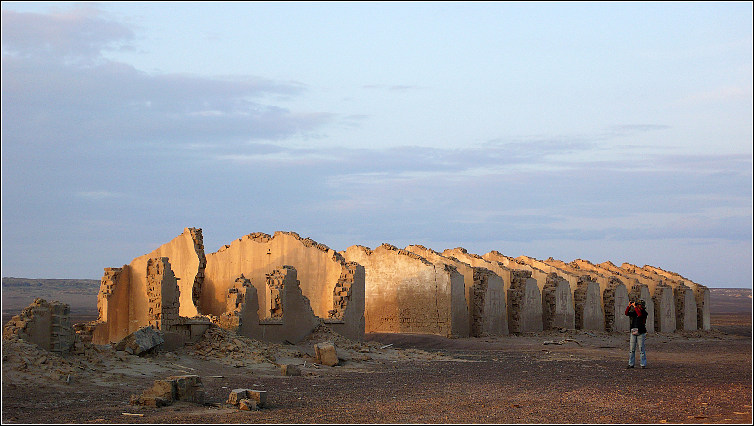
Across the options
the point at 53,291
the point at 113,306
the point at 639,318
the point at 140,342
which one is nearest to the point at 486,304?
the point at 113,306

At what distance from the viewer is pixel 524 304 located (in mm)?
29609

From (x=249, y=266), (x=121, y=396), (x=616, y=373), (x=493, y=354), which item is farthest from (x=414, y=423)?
(x=249, y=266)

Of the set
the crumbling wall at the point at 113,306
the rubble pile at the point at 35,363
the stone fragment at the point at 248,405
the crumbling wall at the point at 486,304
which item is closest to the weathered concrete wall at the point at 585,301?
the crumbling wall at the point at 486,304

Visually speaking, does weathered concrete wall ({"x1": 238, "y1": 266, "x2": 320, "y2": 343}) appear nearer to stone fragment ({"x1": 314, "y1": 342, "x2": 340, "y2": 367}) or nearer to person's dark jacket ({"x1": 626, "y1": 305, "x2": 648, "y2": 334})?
stone fragment ({"x1": 314, "y1": 342, "x2": 340, "y2": 367})

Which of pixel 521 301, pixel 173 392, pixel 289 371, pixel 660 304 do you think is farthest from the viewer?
pixel 660 304

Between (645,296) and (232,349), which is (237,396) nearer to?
(232,349)

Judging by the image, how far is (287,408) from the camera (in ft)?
34.3

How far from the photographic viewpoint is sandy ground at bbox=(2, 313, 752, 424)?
380 inches

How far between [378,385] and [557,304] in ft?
62.1

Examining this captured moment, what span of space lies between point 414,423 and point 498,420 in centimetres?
93

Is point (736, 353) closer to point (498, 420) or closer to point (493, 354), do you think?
point (493, 354)

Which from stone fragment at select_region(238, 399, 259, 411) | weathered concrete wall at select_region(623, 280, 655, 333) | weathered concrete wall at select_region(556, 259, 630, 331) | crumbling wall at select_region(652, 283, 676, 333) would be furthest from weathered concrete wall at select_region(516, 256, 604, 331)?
stone fragment at select_region(238, 399, 259, 411)

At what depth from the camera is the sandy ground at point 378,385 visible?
31.7 ft

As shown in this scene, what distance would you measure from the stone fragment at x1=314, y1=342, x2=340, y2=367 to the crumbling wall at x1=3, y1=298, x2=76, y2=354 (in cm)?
492
